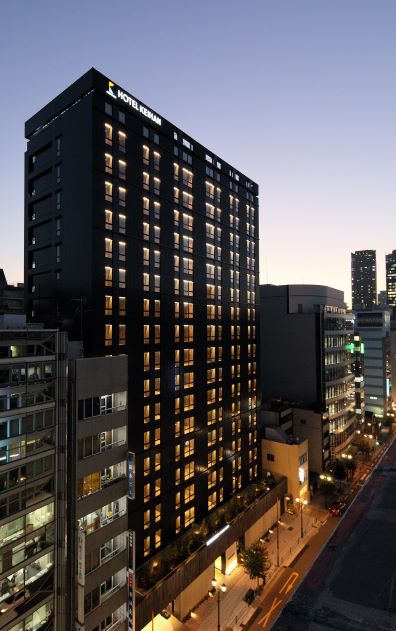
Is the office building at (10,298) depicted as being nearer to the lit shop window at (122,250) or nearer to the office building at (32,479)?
the lit shop window at (122,250)

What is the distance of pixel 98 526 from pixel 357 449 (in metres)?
84.8

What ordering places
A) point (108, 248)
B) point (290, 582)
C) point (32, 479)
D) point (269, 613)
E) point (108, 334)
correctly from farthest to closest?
point (290, 582) → point (108, 248) → point (269, 613) → point (108, 334) → point (32, 479)

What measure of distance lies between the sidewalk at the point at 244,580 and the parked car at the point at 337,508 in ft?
4.91

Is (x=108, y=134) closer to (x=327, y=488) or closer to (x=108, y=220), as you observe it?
(x=108, y=220)

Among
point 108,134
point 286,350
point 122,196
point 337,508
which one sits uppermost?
point 108,134

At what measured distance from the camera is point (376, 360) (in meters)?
133

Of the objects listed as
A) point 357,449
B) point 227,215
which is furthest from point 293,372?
point 227,215

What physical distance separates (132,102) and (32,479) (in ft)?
150

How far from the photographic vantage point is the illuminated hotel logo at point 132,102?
4710 centimetres

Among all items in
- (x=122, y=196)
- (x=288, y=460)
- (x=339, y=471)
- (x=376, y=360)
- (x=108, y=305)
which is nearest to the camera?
(x=108, y=305)

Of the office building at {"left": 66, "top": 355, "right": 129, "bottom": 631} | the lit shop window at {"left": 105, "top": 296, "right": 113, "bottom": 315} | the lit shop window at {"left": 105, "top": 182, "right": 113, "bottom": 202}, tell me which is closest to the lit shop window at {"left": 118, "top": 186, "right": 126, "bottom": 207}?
the lit shop window at {"left": 105, "top": 182, "right": 113, "bottom": 202}

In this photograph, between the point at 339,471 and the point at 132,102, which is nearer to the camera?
the point at 132,102

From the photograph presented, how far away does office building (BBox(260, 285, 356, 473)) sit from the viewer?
86250 mm

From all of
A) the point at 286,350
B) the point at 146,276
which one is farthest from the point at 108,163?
the point at 286,350
